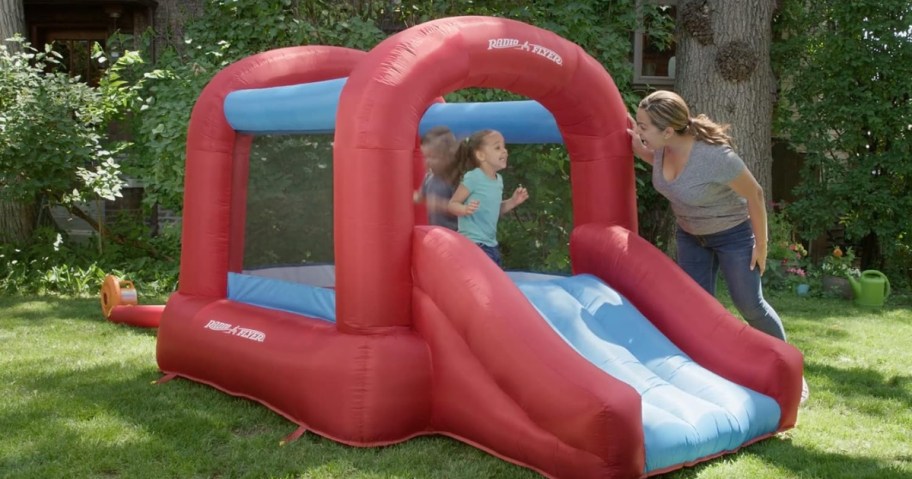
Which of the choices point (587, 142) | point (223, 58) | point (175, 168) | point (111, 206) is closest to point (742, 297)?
point (587, 142)

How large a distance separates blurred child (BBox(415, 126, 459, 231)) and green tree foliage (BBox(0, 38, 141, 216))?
4.75m

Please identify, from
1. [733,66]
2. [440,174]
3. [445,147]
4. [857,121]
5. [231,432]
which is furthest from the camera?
[857,121]

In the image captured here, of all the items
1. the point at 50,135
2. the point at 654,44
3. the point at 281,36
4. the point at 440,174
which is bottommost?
the point at 440,174

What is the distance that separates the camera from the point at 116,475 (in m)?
3.81

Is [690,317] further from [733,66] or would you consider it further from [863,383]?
[733,66]

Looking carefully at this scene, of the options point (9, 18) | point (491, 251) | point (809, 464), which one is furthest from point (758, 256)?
point (9, 18)

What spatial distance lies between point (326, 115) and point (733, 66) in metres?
5.97

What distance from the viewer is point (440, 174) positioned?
5082mm

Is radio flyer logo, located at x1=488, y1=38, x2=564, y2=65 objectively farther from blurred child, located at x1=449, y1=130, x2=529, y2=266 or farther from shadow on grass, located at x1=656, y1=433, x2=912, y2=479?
shadow on grass, located at x1=656, y1=433, x2=912, y2=479

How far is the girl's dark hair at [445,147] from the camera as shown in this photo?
5113 millimetres

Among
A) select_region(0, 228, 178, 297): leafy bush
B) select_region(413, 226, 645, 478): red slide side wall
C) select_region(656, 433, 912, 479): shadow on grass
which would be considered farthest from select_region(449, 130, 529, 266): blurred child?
select_region(0, 228, 178, 297): leafy bush

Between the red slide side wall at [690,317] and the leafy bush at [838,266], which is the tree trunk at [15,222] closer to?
the red slide side wall at [690,317]

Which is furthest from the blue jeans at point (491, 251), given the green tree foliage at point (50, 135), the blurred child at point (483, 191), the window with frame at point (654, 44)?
the window with frame at point (654, 44)

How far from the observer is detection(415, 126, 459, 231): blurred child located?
16.4 ft
